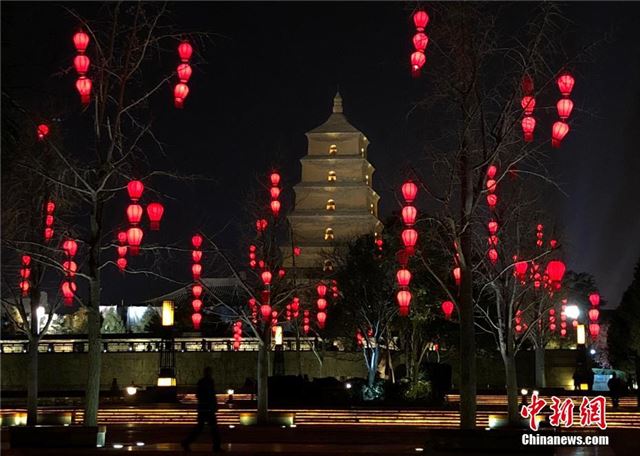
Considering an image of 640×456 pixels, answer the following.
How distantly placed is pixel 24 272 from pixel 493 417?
34.6 feet

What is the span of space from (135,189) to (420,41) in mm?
5021

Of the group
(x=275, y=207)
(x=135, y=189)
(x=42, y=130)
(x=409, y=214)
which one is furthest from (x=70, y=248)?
(x=275, y=207)

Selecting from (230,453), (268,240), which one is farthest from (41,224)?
(230,453)

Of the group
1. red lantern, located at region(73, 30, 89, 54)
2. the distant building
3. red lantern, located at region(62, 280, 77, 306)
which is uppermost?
the distant building

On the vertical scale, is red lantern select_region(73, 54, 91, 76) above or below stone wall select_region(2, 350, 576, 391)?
above

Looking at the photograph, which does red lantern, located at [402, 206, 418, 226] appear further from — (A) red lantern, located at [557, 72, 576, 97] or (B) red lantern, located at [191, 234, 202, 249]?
(B) red lantern, located at [191, 234, 202, 249]

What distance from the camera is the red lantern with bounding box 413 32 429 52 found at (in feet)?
43.3

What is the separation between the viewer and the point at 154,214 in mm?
15477

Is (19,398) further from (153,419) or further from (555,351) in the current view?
(555,351)

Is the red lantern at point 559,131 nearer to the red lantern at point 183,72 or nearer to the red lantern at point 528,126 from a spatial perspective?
the red lantern at point 528,126

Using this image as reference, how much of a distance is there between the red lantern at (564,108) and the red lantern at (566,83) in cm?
10

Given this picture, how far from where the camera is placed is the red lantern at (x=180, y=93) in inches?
548

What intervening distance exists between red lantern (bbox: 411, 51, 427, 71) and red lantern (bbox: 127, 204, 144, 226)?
504 cm

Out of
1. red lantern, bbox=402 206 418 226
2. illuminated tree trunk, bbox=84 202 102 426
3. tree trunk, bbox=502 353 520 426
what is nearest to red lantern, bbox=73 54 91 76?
illuminated tree trunk, bbox=84 202 102 426
